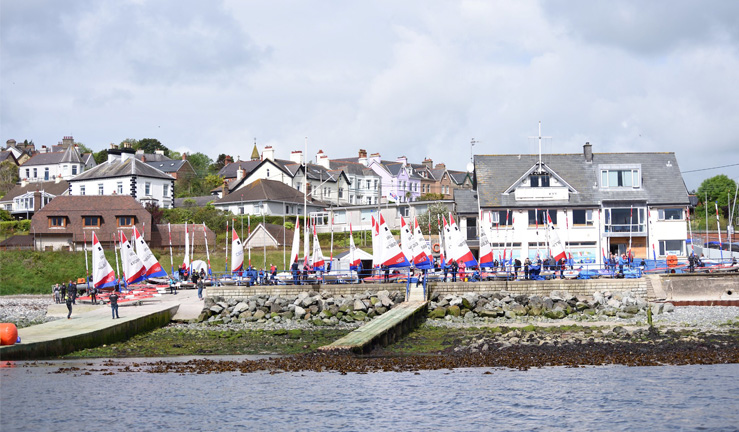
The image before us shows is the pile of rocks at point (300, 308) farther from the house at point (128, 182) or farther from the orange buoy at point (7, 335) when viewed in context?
the house at point (128, 182)

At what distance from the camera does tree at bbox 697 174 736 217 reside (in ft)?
364

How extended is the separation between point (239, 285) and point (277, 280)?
93.5 inches

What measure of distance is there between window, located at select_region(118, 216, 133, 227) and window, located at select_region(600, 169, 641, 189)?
146 ft

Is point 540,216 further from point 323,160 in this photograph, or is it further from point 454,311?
point 323,160

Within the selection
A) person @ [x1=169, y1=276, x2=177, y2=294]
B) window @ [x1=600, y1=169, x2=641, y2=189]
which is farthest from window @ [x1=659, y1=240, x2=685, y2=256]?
person @ [x1=169, y1=276, x2=177, y2=294]

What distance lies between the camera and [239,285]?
49.7 m

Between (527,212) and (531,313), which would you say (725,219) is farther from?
(531,313)

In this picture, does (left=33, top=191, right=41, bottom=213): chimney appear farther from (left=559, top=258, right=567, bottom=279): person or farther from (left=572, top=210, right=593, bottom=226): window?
(left=559, top=258, right=567, bottom=279): person

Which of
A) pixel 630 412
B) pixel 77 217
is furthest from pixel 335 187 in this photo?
pixel 630 412

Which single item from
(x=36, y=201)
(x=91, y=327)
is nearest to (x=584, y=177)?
(x=91, y=327)

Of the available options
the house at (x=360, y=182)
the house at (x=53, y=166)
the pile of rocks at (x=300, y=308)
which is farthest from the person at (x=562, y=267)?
the house at (x=53, y=166)

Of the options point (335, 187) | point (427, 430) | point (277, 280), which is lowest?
point (427, 430)

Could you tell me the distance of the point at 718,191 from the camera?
11325 centimetres

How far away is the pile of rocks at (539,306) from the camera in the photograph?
1625 inches
